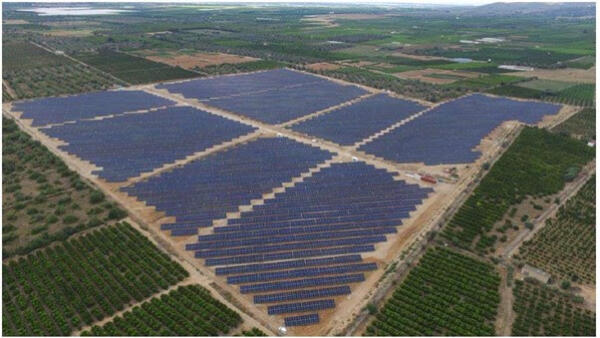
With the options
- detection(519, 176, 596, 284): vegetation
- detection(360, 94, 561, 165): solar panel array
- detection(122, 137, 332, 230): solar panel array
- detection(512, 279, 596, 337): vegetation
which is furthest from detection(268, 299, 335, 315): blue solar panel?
detection(360, 94, 561, 165): solar panel array

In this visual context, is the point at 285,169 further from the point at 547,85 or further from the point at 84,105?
the point at 547,85

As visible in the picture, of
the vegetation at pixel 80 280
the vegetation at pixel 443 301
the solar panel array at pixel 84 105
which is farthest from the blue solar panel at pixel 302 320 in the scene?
the solar panel array at pixel 84 105

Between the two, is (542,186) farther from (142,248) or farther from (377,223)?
(142,248)

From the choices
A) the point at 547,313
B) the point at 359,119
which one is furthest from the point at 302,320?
the point at 359,119

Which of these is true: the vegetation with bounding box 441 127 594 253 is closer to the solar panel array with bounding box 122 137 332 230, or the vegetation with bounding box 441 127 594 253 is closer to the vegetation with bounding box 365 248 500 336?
the vegetation with bounding box 365 248 500 336

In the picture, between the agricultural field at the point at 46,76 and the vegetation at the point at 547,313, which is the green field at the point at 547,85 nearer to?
the vegetation at the point at 547,313

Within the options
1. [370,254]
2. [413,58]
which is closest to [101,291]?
[370,254]
